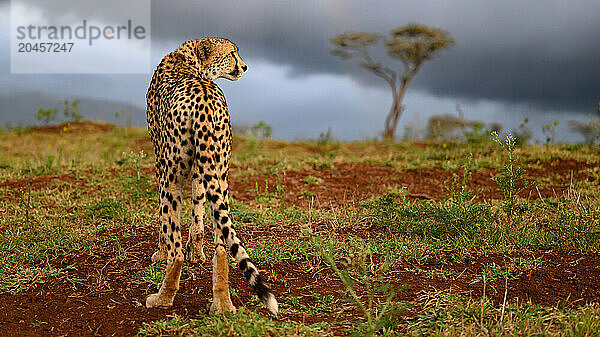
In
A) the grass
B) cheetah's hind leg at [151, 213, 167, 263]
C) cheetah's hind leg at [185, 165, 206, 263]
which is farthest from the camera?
cheetah's hind leg at [151, 213, 167, 263]

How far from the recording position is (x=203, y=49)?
195 inches

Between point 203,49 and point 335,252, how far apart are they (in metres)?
2.18

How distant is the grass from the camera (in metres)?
3.22

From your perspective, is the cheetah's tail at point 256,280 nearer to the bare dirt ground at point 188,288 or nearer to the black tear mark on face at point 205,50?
the bare dirt ground at point 188,288

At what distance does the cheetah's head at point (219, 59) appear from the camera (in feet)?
16.2

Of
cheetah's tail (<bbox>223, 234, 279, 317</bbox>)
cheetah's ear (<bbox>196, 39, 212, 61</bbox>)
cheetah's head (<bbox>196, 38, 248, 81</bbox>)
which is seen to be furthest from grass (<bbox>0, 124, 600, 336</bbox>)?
cheetah's ear (<bbox>196, 39, 212, 61</bbox>)

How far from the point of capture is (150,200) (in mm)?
7328

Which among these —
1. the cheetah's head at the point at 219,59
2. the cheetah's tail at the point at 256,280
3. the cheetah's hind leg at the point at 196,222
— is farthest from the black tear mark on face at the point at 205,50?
→ the cheetah's tail at the point at 256,280

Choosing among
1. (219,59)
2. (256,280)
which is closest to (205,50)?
(219,59)

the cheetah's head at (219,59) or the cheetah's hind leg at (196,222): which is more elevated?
the cheetah's head at (219,59)

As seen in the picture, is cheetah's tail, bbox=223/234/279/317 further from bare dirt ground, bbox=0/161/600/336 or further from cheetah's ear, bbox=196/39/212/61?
cheetah's ear, bbox=196/39/212/61

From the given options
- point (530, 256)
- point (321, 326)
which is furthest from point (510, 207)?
point (321, 326)

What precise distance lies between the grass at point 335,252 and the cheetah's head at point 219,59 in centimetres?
159

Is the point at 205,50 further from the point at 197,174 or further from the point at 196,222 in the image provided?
the point at 197,174
